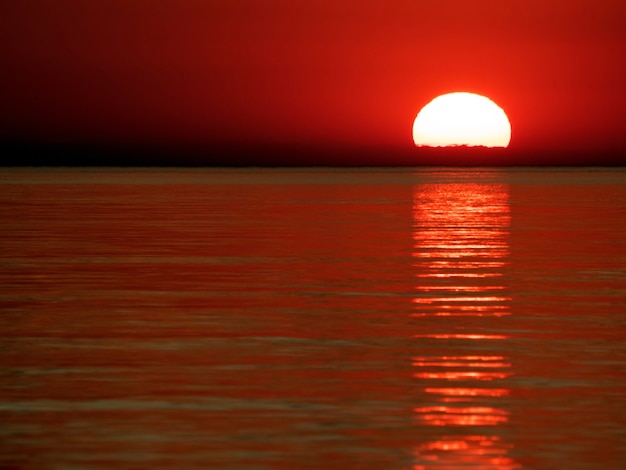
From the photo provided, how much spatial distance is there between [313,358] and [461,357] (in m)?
1.35

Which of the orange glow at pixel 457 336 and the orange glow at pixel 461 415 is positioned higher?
the orange glow at pixel 457 336

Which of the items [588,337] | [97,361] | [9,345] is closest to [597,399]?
[588,337]

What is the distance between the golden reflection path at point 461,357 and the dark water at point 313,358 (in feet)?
0.10

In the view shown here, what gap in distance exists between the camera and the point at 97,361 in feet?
39.8

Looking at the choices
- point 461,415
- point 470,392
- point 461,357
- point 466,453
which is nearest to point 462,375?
point 470,392

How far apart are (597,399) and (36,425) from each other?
162 inches

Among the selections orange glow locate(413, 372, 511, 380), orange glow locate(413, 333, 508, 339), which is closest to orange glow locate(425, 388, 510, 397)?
orange glow locate(413, 372, 511, 380)

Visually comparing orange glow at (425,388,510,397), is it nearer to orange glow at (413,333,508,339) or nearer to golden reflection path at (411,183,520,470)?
golden reflection path at (411,183,520,470)

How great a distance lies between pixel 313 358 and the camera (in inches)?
484

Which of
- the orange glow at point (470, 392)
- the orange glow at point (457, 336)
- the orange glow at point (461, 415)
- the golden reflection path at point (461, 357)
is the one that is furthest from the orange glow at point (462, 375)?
the orange glow at point (457, 336)

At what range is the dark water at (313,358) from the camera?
856 centimetres

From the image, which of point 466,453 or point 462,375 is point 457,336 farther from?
point 466,453

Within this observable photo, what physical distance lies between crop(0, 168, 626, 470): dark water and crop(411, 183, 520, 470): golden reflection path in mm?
32

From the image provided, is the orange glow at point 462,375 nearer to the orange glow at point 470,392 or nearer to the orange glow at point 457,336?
the orange glow at point 470,392
